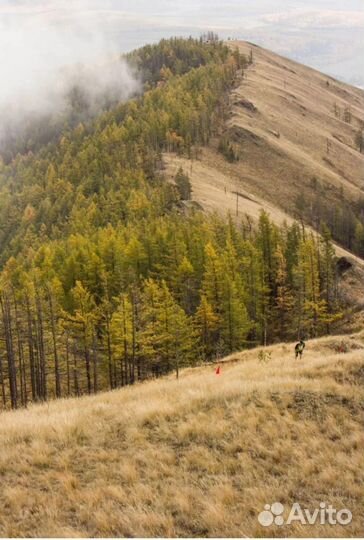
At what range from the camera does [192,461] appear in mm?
12875

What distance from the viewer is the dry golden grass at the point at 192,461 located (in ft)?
34.4

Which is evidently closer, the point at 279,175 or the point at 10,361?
the point at 10,361

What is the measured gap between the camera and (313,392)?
52.8ft

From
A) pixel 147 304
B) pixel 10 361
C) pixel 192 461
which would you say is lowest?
pixel 10 361

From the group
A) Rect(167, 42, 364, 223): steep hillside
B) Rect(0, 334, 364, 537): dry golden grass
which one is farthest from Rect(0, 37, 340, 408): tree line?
Rect(167, 42, 364, 223): steep hillside

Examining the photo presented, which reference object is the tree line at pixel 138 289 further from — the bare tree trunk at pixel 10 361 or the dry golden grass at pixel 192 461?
the dry golden grass at pixel 192 461

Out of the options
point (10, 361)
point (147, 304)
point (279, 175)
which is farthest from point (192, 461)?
point (279, 175)

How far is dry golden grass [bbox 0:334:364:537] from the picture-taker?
10.5 metres

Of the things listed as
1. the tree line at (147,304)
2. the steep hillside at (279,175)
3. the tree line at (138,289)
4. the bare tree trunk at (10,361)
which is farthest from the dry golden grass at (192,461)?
the steep hillside at (279,175)

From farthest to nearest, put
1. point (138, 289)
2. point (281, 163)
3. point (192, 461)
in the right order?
point (281, 163)
point (138, 289)
point (192, 461)

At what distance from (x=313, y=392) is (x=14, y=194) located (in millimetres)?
136819

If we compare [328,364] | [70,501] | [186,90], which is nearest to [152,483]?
[70,501]

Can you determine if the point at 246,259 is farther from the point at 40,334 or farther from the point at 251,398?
the point at 251,398

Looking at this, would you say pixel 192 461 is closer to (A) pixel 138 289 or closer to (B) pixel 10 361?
(B) pixel 10 361
